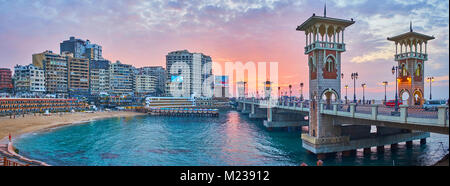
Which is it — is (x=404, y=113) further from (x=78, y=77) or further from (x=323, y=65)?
(x=78, y=77)

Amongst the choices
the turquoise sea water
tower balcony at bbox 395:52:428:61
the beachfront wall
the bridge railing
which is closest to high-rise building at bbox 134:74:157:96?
the beachfront wall

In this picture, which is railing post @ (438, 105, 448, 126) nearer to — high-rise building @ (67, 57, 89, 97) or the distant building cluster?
the distant building cluster

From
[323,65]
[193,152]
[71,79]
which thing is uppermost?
[71,79]

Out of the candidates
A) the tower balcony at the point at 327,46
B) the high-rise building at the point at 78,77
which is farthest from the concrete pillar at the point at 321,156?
the high-rise building at the point at 78,77

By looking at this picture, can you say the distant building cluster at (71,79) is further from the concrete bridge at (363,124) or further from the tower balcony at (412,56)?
the tower balcony at (412,56)

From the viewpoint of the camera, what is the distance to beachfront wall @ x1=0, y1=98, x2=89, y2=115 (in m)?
86.4

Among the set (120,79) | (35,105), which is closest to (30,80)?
(35,105)

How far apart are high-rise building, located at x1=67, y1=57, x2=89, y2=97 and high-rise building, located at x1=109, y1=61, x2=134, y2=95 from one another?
1625 centimetres

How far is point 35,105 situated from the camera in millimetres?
96062

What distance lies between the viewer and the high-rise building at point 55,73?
137 meters

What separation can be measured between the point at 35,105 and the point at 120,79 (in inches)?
2982

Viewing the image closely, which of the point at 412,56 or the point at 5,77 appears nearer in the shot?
the point at 412,56

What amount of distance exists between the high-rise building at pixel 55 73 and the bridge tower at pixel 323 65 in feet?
471

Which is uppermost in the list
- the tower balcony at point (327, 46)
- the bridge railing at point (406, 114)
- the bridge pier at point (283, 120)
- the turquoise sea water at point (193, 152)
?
the tower balcony at point (327, 46)
